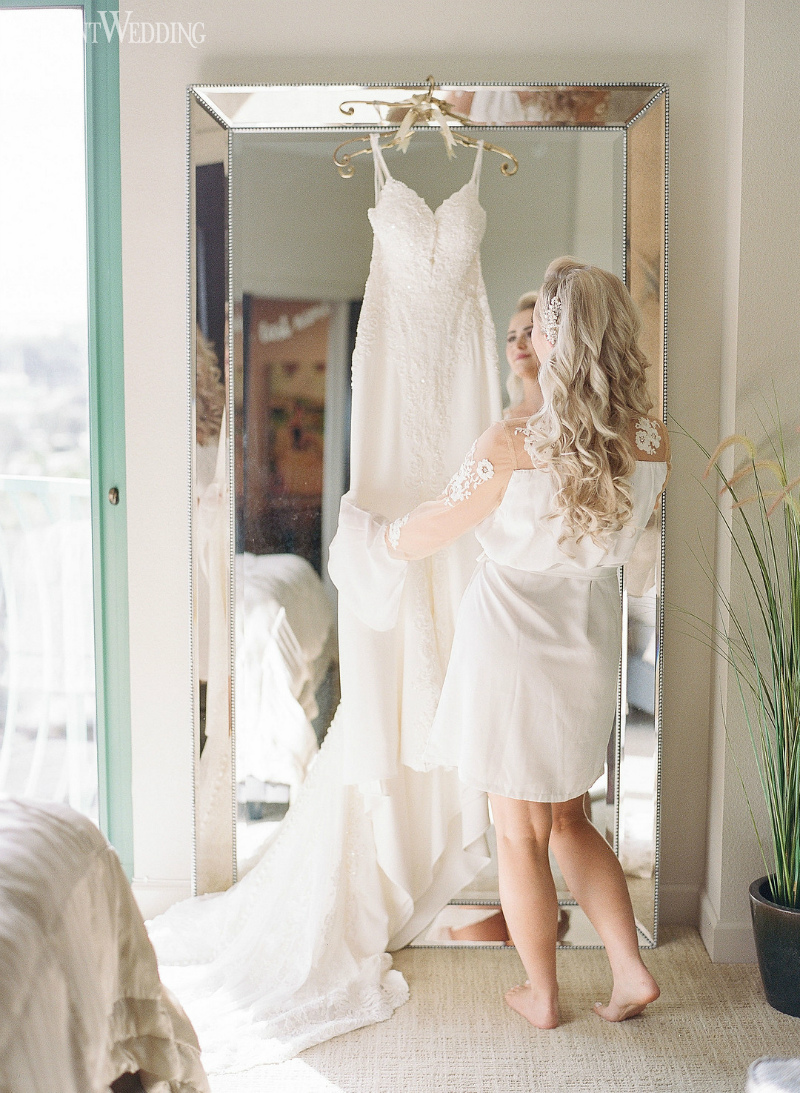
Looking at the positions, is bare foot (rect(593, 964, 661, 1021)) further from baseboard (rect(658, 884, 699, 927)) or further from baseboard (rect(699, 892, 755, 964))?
baseboard (rect(658, 884, 699, 927))

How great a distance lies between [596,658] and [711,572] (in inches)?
26.7

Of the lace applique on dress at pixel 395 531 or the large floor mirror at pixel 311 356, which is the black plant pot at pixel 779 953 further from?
the lace applique on dress at pixel 395 531

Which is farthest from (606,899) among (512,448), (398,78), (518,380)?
(398,78)

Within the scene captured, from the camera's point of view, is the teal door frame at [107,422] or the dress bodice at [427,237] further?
the teal door frame at [107,422]

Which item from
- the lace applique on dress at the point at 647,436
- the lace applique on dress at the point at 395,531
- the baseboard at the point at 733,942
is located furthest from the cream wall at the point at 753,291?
the lace applique on dress at the point at 395,531

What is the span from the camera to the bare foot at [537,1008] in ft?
6.95

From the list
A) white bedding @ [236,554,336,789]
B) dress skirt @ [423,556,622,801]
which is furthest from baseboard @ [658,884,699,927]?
white bedding @ [236,554,336,789]

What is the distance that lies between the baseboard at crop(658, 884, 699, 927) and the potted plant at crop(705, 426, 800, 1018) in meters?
0.28

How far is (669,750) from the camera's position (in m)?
2.59

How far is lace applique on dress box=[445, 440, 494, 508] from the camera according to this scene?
186cm

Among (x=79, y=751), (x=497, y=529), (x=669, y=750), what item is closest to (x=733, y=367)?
(x=497, y=529)

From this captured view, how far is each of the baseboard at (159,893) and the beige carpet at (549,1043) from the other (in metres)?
0.70

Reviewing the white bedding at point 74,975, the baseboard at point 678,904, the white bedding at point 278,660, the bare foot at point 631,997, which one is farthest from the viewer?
the baseboard at point 678,904

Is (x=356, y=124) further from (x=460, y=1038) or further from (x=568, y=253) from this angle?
(x=460, y=1038)
